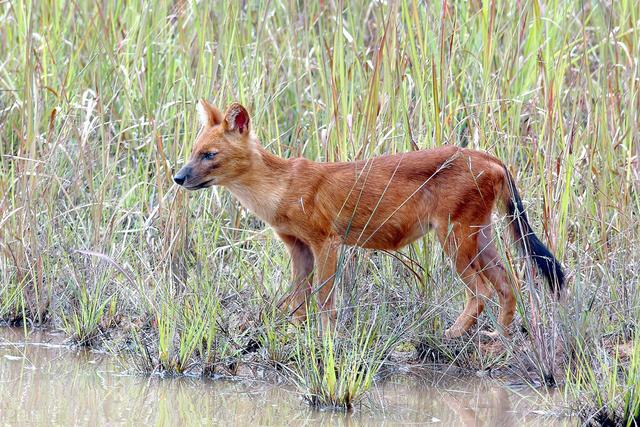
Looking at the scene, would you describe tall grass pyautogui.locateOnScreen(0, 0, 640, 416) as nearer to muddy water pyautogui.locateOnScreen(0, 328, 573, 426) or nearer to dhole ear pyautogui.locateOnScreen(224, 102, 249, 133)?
muddy water pyautogui.locateOnScreen(0, 328, 573, 426)

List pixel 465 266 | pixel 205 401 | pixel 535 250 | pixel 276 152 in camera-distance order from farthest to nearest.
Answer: pixel 276 152 → pixel 465 266 → pixel 535 250 → pixel 205 401

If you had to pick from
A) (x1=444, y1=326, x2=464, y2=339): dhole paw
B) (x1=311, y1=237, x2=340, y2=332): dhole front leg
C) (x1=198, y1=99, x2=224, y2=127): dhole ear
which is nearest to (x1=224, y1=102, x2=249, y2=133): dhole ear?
(x1=198, y1=99, x2=224, y2=127): dhole ear

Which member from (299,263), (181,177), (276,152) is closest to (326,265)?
(299,263)

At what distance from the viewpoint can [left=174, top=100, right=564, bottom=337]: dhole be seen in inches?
242

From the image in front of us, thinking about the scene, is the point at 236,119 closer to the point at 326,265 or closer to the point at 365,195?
the point at 365,195

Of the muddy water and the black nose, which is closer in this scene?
the muddy water

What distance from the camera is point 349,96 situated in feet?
23.2

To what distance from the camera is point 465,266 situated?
6211mm

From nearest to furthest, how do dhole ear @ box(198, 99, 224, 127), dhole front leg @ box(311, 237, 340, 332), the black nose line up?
the black nose, dhole front leg @ box(311, 237, 340, 332), dhole ear @ box(198, 99, 224, 127)

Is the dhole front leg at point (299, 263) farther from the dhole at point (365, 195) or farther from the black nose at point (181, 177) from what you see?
the black nose at point (181, 177)

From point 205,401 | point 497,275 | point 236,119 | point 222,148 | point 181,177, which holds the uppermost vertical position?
point 236,119

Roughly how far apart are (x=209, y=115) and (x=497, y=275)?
1.92m

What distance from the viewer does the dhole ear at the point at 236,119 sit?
6.10 metres

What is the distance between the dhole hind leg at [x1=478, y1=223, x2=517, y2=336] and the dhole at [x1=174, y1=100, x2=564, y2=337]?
0.01 m
